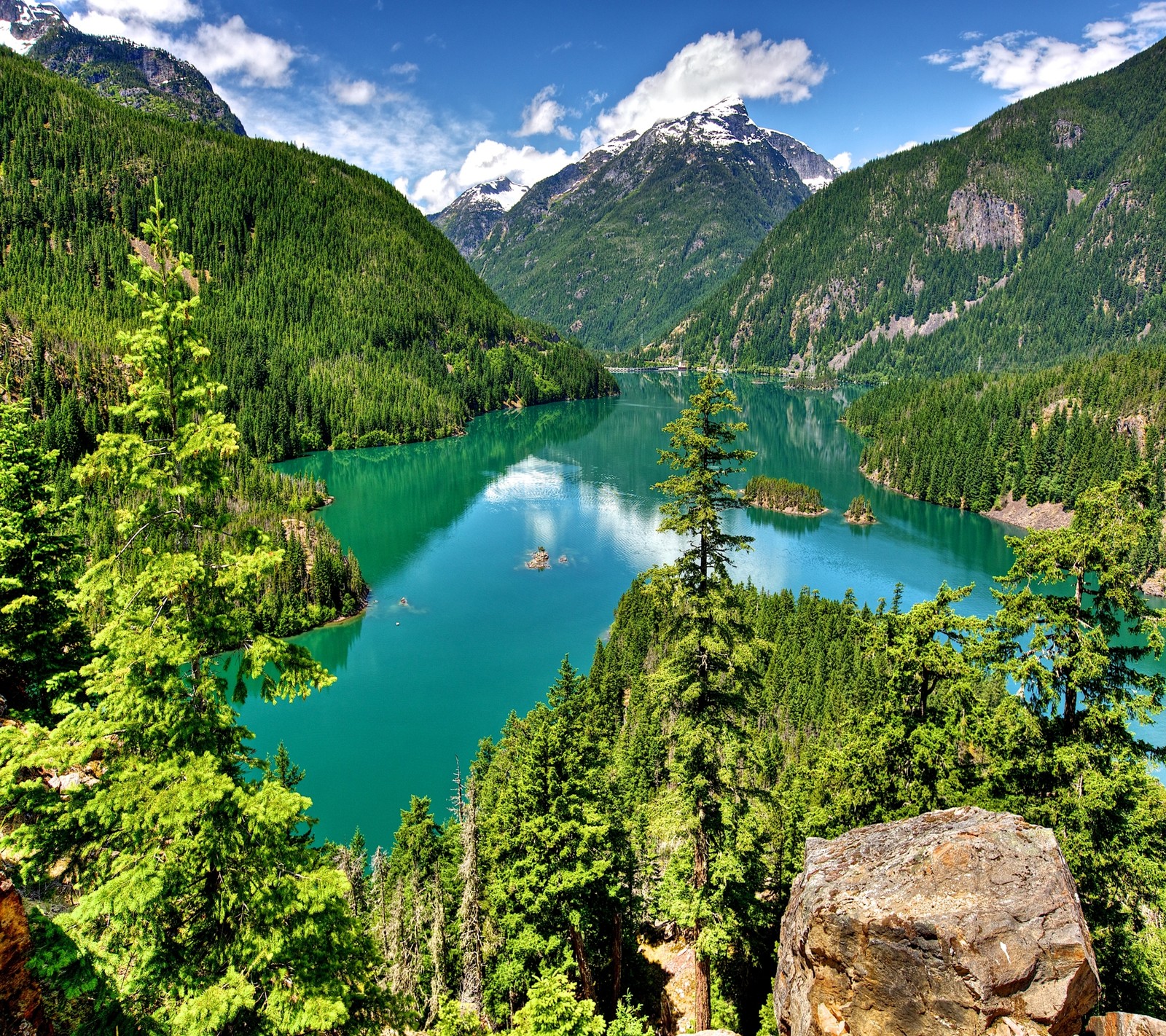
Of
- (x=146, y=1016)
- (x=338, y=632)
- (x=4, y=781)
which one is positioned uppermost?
(x=4, y=781)

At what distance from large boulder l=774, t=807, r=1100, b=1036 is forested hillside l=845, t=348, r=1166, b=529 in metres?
99.9

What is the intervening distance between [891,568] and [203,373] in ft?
289

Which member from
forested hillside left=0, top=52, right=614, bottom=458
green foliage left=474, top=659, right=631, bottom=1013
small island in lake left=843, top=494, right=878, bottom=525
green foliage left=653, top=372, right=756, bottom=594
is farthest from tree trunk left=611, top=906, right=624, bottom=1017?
forested hillside left=0, top=52, right=614, bottom=458

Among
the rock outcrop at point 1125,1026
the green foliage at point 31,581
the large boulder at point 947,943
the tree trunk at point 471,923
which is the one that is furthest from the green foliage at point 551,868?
the green foliage at point 31,581

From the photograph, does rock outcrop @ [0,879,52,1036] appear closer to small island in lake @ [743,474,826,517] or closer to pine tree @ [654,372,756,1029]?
pine tree @ [654,372,756,1029]

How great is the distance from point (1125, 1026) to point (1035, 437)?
414 ft

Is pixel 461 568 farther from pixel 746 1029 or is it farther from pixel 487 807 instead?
pixel 746 1029

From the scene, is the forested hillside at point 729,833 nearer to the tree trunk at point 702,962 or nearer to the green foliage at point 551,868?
the green foliage at point 551,868

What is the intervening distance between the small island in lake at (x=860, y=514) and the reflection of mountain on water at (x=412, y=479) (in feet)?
206

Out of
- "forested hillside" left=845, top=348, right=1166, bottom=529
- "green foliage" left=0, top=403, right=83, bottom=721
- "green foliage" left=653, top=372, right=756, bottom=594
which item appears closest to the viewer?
"green foliage" left=0, top=403, right=83, bottom=721

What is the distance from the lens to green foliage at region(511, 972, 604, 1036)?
13.1 m

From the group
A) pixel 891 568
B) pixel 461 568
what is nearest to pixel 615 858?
pixel 461 568

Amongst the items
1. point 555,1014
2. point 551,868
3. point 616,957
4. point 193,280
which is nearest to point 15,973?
point 555,1014

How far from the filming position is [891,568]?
277 ft
